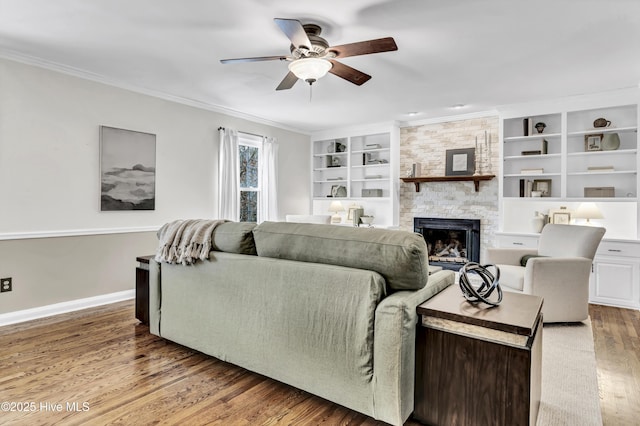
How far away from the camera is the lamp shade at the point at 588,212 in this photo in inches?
173

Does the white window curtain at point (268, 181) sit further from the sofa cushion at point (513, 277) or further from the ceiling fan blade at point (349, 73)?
the sofa cushion at point (513, 277)

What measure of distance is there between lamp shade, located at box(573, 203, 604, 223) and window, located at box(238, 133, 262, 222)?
4502 millimetres

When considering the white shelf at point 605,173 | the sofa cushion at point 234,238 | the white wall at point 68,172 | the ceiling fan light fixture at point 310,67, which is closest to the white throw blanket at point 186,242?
the sofa cushion at point 234,238

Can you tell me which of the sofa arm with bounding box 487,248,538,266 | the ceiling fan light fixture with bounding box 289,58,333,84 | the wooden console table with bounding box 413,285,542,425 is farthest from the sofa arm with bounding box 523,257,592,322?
the ceiling fan light fixture with bounding box 289,58,333,84

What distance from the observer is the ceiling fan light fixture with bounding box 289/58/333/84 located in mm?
2715

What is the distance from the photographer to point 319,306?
1.90 metres

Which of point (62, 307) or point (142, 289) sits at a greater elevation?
point (142, 289)

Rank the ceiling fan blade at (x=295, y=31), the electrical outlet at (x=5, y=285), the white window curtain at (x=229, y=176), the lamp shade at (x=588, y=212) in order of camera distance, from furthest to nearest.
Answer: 1. the white window curtain at (x=229, y=176)
2. the lamp shade at (x=588, y=212)
3. the electrical outlet at (x=5, y=285)
4. the ceiling fan blade at (x=295, y=31)

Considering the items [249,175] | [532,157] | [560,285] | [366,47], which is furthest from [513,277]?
[249,175]

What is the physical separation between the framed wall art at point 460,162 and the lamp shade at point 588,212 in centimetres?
144

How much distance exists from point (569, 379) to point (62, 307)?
4416 mm

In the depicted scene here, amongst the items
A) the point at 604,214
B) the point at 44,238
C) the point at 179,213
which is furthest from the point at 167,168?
the point at 604,214

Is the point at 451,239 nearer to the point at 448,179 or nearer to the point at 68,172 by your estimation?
the point at 448,179

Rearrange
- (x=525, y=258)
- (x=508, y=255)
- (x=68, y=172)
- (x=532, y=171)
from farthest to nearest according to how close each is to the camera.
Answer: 1. (x=532, y=171)
2. (x=508, y=255)
3. (x=525, y=258)
4. (x=68, y=172)
